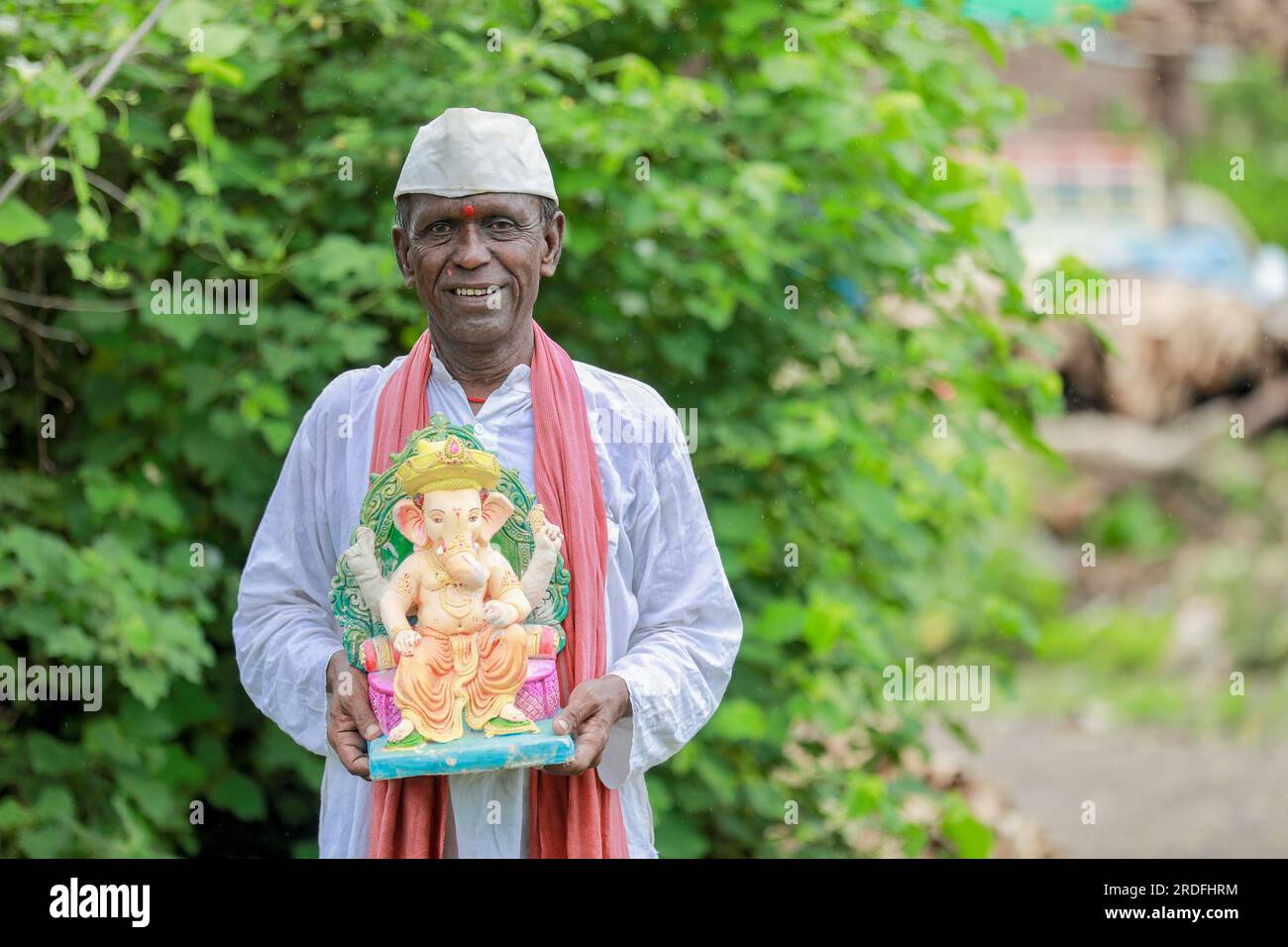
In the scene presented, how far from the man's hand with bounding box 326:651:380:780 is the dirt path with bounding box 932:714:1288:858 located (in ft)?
12.4

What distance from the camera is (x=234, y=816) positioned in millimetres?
4469

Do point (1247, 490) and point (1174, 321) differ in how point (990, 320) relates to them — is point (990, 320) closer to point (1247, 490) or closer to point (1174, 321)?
point (1247, 490)

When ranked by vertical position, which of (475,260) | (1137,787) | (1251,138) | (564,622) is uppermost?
(1251,138)

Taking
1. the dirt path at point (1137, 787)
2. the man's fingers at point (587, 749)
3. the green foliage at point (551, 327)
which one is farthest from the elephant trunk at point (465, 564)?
the dirt path at point (1137, 787)

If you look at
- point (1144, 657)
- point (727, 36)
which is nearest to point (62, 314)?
point (727, 36)

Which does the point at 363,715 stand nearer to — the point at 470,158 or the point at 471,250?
the point at 471,250

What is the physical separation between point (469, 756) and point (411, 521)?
1.24 ft

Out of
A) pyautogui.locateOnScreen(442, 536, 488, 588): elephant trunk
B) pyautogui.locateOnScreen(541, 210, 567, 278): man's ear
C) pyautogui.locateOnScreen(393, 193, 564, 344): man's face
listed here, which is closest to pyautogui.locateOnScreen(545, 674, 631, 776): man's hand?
pyautogui.locateOnScreen(442, 536, 488, 588): elephant trunk

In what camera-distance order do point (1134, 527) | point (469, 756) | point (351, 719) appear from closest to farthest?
point (469, 756)
point (351, 719)
point (1134, 527)

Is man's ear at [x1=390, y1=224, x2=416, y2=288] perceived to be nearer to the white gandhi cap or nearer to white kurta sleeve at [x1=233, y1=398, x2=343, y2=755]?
the white gandhi cap

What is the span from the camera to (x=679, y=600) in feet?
9.09

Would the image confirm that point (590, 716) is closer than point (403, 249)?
Yes

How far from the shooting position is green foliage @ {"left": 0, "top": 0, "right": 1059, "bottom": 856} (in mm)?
4152

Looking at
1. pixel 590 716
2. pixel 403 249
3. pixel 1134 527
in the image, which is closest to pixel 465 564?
pixel 590 716
